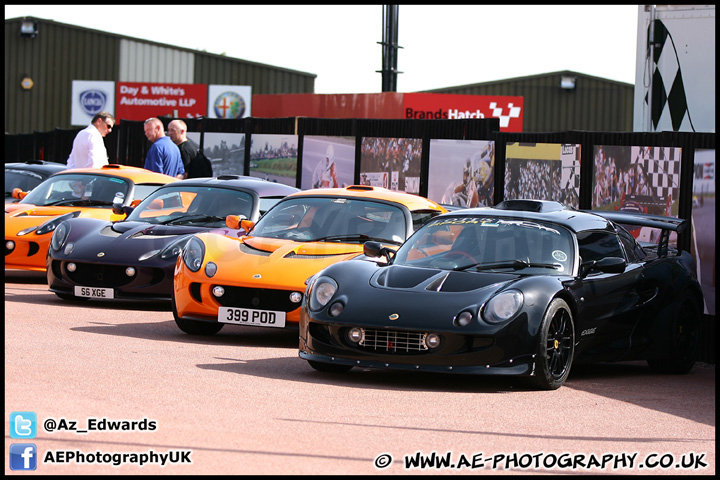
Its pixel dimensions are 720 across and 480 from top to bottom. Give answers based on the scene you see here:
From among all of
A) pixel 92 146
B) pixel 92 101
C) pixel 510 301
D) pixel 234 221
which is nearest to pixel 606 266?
pixel 510 301

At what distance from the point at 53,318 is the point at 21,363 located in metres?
2.84

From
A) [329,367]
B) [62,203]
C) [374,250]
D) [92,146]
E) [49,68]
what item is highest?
[49,68]

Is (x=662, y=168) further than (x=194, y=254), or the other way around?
(x=662, y=168)

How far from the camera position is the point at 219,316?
9836mm

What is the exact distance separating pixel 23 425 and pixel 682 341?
5722 millimetres

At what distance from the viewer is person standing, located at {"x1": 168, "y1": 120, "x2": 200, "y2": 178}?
56.4 feet

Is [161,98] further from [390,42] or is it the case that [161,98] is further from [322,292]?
[322,292]

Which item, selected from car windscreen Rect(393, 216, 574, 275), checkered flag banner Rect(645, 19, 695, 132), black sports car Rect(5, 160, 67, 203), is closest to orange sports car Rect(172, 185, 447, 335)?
car windscreen Rect(393, 216, 574, 275)

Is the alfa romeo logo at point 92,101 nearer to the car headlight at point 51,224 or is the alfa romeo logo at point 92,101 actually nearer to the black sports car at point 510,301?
the car headlight at point 51,224

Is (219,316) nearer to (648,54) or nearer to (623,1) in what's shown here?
(623,1)

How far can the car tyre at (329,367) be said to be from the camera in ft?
27.3

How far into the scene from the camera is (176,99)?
47969 millimetres

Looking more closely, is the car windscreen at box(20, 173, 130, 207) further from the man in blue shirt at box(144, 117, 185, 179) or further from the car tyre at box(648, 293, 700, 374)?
the car tyre at box(648, 293, 700, 374)

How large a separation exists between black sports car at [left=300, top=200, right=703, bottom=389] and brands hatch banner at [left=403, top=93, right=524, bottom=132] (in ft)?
76.2
